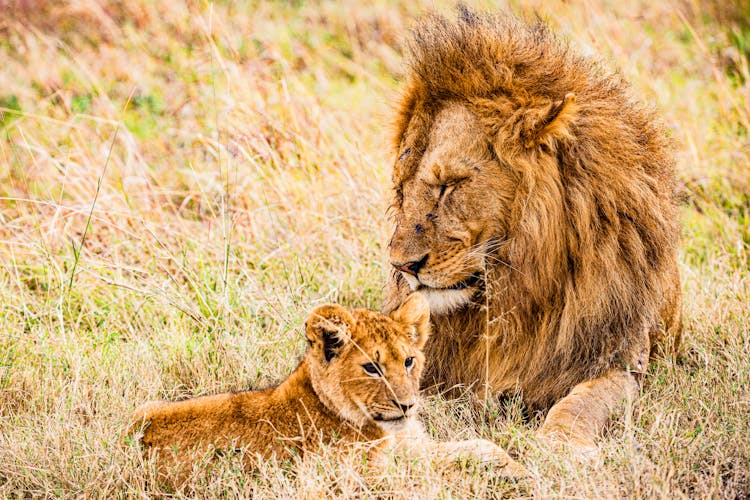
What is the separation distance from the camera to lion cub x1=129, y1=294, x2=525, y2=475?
290 cm

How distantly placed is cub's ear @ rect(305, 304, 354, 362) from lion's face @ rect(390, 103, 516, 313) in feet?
1.78

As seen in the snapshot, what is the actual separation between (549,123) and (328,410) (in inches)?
50.7

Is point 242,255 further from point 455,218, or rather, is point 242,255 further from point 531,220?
point 531,220

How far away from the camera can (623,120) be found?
3631 mm

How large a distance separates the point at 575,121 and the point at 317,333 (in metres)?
1.30

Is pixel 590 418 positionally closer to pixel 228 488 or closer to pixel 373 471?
pixel 373 471

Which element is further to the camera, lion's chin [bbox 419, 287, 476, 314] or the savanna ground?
lion's chin [bbox 419, 287, 476, 314]

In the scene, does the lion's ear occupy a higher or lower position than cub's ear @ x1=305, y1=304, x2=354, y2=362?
higher

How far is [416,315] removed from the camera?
3.14m

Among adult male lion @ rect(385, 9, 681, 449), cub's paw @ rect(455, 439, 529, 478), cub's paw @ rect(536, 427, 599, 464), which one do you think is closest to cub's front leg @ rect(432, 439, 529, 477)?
cub's paw @ rect(455, 439, 529, 478)

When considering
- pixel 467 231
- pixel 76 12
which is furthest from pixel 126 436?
pixel 76 12

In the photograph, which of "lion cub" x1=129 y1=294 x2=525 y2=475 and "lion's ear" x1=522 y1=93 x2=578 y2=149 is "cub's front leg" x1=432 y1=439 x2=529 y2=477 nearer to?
"lion cub" x1=129 y1=294 x2=525 y2=475

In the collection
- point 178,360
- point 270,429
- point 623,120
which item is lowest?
point 178,360

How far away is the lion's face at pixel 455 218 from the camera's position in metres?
3.36
